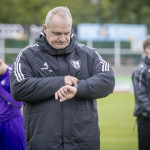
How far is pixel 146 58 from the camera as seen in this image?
247 inches

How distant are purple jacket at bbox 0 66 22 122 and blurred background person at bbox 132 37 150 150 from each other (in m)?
1.73

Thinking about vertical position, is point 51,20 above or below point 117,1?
below

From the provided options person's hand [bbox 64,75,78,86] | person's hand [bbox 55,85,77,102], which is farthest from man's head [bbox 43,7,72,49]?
Answer: person's hand [bbox 55,85,77,102]

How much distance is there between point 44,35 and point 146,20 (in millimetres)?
53035

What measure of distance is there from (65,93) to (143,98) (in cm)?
261

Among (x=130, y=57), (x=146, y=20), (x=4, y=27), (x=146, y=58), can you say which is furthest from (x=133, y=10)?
(x=146, y=58)

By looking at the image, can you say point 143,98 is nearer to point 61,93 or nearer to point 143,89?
point 143,89

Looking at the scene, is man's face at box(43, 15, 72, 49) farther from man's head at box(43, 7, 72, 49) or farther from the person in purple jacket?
the person in purple jacket

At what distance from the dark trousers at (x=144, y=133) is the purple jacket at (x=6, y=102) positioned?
1.81m

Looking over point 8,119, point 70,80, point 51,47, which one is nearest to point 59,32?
point 51,47

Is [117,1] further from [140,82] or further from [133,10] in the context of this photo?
[140,82]

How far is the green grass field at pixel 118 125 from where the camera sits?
9.85 m

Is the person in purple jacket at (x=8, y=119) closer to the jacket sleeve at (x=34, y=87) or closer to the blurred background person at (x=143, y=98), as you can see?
the jacket sleeve at (x=34, y=87)

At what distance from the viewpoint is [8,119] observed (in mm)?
5680
